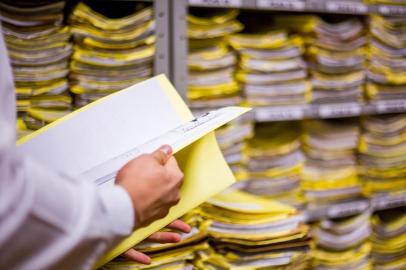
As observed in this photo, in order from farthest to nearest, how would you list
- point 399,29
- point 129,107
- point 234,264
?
point 399,29, point 234,264, point 129,107

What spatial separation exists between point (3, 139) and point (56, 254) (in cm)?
14

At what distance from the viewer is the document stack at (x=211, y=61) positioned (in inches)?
63.9

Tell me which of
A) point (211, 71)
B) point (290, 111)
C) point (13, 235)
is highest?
point (13, 235)

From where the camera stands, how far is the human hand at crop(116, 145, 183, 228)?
71 cm

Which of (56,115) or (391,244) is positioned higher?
(56,115)

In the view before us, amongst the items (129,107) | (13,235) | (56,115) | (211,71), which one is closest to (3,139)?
(13,235)

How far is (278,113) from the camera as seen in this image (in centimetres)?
172

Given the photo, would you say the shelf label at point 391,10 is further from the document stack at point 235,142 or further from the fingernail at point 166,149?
the fingernail at point 166,149

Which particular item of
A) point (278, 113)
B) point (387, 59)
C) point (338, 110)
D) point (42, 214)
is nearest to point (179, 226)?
point (42, 214)

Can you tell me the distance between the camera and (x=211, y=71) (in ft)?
5.48

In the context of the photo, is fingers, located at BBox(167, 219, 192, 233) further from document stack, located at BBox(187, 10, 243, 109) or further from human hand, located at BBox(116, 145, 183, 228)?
Answer: document stack, located at BBox(187, 10, 243, 109)

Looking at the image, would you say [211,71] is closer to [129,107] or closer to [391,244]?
[129,107]

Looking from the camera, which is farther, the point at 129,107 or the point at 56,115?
the point at 56,115

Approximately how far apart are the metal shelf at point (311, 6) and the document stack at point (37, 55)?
41 cm
